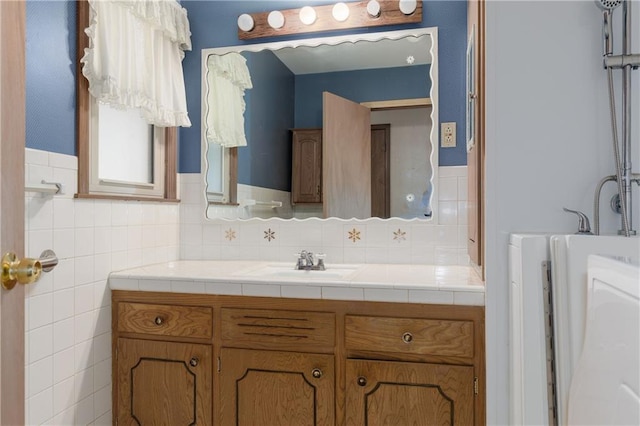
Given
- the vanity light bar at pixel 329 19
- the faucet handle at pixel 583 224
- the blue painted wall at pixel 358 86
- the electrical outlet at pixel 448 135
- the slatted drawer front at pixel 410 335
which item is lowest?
the slatted drawer front at pixel 410 335

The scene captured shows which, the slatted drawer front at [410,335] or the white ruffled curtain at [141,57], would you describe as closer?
the slatted drawer front at [410,335]

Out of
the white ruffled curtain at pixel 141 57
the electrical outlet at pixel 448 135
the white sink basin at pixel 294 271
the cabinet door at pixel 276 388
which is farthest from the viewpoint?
the electrical outlet at pixel 448 135

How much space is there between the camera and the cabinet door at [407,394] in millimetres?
1500

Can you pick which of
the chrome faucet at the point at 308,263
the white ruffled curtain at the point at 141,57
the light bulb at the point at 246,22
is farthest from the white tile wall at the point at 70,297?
the light bulb at the point at 246,22

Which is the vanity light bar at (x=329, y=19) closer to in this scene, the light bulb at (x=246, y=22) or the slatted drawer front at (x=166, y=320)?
the light bulb at (x=246, y=22)

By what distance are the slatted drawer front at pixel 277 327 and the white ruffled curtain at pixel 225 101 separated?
3.44ft

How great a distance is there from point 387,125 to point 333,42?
51cm

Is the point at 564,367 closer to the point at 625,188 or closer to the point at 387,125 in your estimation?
the point at 625,188

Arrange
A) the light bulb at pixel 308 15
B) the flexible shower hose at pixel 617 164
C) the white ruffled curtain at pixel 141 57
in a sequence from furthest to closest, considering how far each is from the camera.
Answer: the light bulb at pixel 308 15, the white ruffled curtain at pixel 141 57, the flexible shower hose at pixel 617 164

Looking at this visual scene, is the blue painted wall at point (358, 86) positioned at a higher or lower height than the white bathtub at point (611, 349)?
higher

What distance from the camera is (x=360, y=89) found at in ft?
7.26

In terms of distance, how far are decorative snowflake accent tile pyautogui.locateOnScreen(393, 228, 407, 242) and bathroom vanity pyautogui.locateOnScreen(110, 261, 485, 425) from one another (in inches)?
13.1

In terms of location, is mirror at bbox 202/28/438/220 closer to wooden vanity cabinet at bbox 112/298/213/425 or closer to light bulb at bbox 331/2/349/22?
light bulb at bbox 331/2/349/22

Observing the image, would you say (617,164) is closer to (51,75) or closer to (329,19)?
(329,19)
